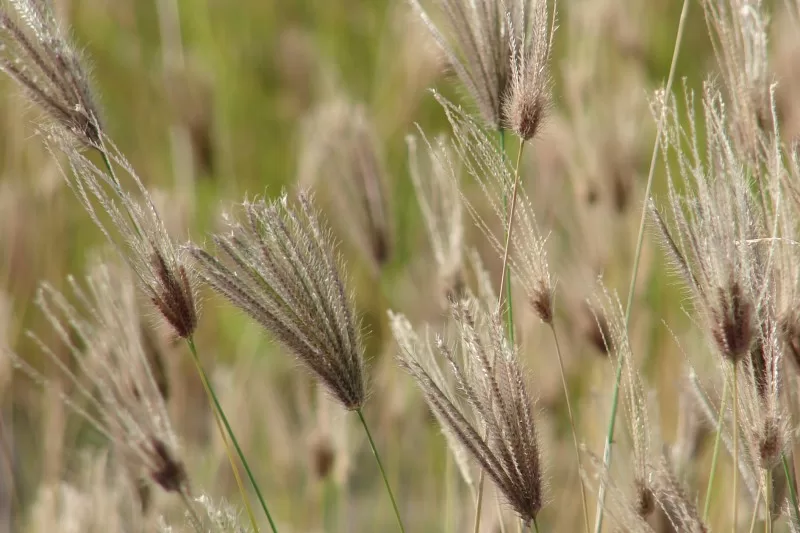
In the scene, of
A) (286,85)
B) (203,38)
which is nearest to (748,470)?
(286,85)

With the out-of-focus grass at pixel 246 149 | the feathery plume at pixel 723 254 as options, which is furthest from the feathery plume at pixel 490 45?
the out-of-focus grass at pixel 246 149

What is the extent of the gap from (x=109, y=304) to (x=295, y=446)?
0.56 m

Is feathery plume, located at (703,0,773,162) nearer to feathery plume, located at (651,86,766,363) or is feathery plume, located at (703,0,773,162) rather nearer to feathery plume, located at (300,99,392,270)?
feathery plume, located at (651,86,766,363)

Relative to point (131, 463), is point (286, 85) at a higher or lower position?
higher

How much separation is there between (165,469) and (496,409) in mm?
316

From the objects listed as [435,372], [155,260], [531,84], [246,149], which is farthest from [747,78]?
[246,149]

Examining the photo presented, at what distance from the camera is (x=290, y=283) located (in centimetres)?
56

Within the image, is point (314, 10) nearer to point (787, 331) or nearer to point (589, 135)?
point (589, 135)

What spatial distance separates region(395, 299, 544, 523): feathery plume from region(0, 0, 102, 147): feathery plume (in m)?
0.26

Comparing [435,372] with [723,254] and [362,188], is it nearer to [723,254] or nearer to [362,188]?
[723,254]

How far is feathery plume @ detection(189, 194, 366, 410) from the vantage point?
557mm

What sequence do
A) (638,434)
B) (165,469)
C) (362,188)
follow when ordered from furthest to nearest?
1. (362,188)
2. (165,469)
3. (638,434)

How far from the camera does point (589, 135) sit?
1156 millimetres

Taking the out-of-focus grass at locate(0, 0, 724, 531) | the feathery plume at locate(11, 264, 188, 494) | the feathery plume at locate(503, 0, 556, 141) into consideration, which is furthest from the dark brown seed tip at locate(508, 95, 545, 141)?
the out-of-focus grass at locate(0, 0, 724, 531)
